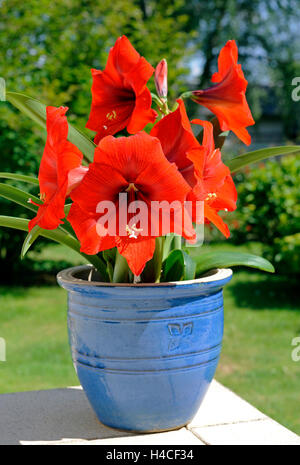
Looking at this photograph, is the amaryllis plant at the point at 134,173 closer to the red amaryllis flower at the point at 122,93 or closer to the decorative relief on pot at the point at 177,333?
the red amaryllis flower at the point at 122,93

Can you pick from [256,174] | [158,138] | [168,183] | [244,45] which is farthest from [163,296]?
[244,45]

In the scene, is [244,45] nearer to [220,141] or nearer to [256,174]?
[256,174]

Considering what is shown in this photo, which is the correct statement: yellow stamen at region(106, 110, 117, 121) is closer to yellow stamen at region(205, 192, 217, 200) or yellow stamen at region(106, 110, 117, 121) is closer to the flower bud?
the flower bud

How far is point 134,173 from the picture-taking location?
1.37m

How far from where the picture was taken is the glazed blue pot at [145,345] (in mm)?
1502

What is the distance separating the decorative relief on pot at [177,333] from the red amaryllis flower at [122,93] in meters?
0.57

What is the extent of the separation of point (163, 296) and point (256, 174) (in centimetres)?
457

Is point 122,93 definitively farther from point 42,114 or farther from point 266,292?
point 266,292

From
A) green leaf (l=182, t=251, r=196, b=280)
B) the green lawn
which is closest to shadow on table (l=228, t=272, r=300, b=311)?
the green lawn

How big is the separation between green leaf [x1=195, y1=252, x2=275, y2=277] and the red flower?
0.20m

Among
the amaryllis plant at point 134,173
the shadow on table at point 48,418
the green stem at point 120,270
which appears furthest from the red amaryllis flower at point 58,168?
the shadow on table at point 48,418

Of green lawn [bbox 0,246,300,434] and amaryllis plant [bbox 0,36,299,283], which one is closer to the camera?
amaryllis plant [bbox 0,36,299,283]

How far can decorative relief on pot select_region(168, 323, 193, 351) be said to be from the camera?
1519mm

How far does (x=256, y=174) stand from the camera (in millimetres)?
5844
